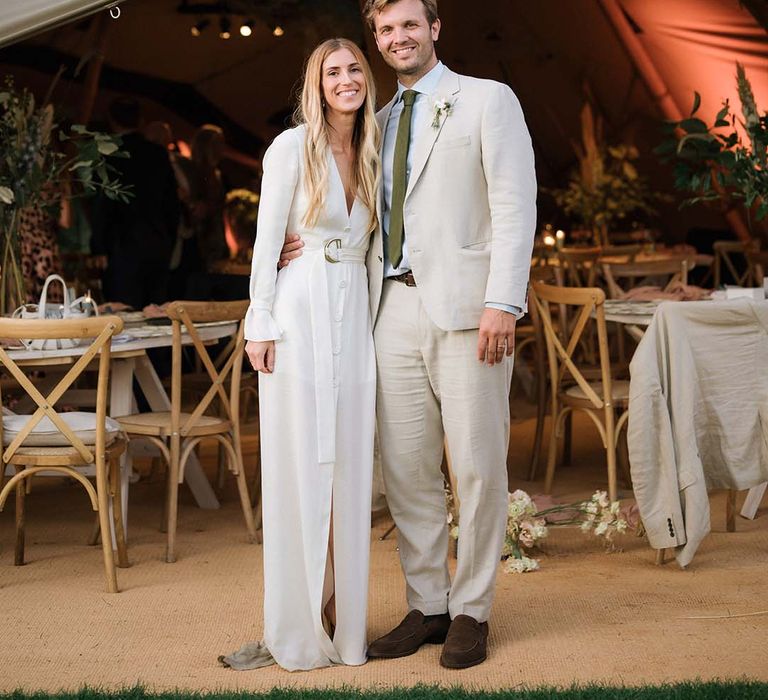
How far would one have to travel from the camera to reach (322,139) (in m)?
3.28

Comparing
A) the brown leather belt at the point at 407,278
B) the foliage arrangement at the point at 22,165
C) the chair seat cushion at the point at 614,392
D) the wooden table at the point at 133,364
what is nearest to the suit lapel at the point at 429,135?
the brown leather belt at the point at 407,278

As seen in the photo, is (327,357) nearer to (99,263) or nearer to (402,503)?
(402,503)

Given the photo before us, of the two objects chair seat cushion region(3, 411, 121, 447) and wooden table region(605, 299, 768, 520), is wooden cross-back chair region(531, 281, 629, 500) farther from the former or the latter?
chair seat cushion region(3, 411, 121, 447)

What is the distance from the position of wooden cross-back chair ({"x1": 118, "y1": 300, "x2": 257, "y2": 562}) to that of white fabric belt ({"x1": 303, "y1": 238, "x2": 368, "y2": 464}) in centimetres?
137

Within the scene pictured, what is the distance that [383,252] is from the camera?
11.1 feet

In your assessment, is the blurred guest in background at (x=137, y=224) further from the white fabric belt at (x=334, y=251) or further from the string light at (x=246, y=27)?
the white fabric belt at (x=334, y=251)

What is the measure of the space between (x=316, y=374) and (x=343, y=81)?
804mm

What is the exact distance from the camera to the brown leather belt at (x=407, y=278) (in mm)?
3342

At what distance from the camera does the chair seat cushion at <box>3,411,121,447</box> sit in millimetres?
4238

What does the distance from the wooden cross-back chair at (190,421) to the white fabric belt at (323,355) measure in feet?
4.48

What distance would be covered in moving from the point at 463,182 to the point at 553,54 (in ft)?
30.5

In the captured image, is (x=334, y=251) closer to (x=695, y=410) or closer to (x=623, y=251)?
(x=695, y=410)

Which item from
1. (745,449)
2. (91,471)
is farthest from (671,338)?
(91,471)

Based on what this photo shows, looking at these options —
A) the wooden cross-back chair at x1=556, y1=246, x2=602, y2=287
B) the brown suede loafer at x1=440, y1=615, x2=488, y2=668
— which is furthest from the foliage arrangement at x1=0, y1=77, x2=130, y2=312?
the wooden cross-back chair at x1=556, y1=246, x2=602, y2=287
